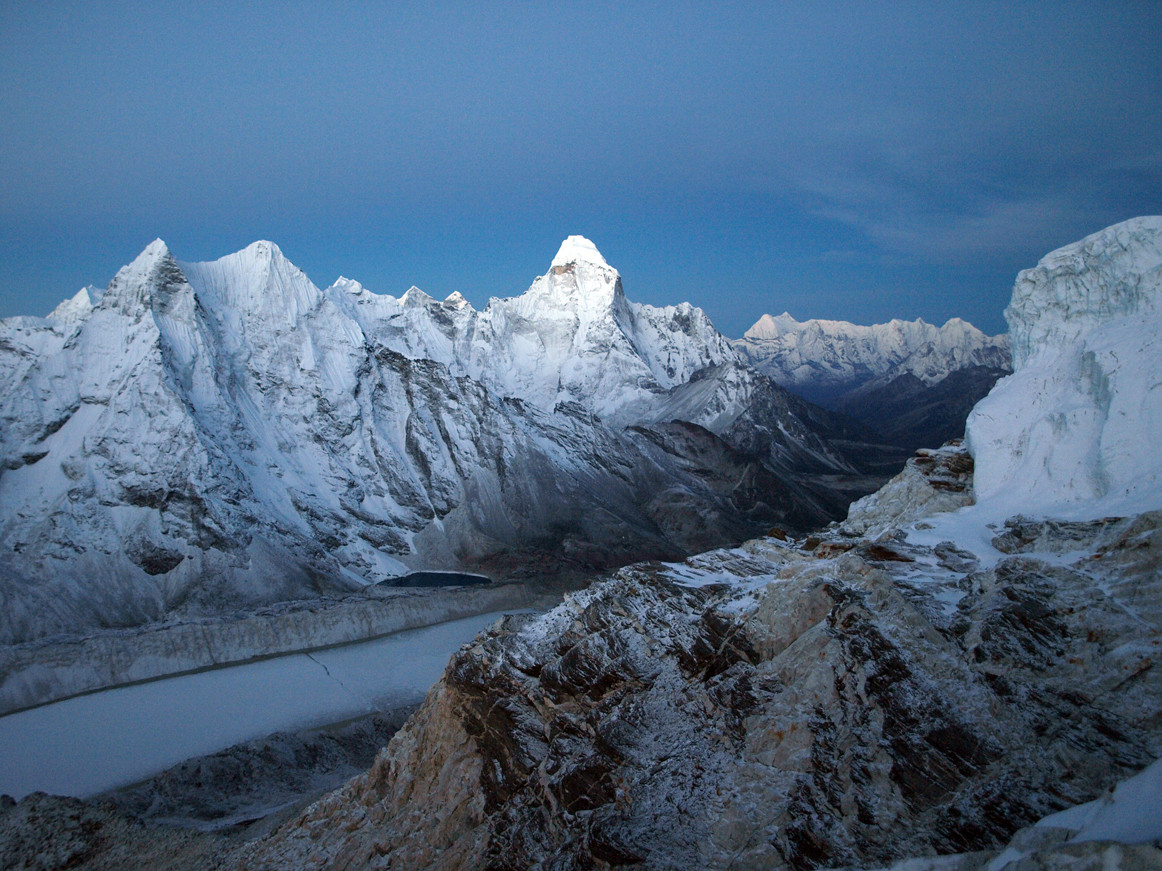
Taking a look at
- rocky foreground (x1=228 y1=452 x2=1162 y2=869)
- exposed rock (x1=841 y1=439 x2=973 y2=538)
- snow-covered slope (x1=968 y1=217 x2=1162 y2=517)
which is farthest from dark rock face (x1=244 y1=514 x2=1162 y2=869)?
exposed rock (x1=841 y1=439 x2=973 y2=538)

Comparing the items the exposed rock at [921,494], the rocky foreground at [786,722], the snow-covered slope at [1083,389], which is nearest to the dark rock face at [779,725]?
the rocky foreground at [786,722]

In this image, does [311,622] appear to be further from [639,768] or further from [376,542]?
[639,768]

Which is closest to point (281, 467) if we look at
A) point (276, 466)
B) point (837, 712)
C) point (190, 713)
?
point (276, 466)

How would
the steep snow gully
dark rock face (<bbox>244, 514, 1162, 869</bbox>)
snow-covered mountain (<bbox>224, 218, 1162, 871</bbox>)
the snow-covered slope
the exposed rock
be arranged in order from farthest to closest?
1. the exposed rock
2. the snow-covered slope
3. dark rock face (<bbox>244, 514, 1162, 869</bbox>)
4. the steep snow gully
5. snow-covered mountain (<bbox>224, 218, 1162, 871</bbox>)

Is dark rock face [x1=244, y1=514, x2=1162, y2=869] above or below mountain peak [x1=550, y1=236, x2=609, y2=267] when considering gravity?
below

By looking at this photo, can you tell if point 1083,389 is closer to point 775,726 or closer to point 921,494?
point 921,494

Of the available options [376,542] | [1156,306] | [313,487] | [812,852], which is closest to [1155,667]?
[812,852]

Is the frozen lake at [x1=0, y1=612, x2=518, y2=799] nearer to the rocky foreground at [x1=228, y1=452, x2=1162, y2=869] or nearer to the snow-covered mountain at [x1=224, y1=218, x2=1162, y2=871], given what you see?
the rocky foreground at [x1=228, y1=452, x2=1162, y2=869]
